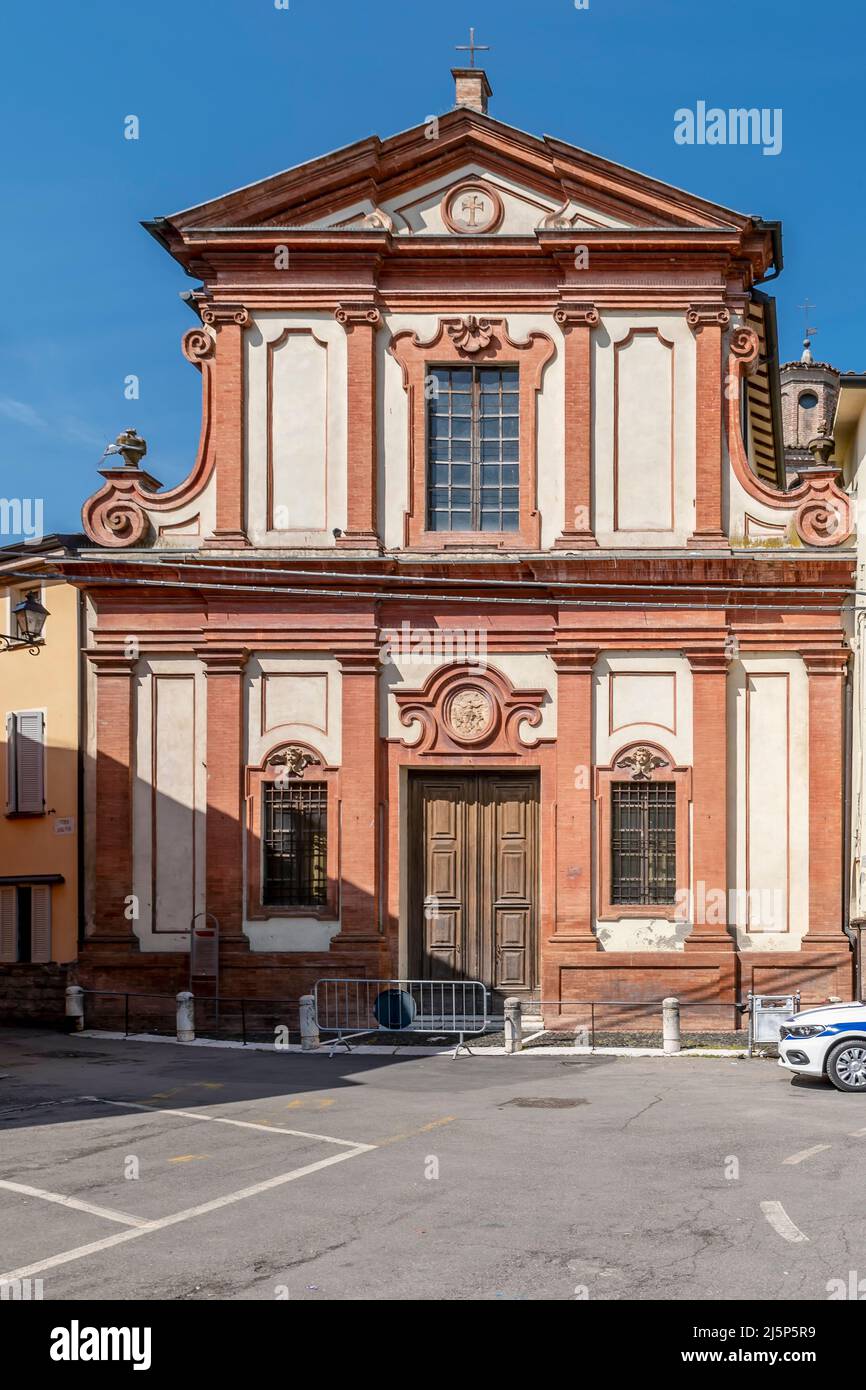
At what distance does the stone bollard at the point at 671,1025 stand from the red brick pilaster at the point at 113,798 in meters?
8.10

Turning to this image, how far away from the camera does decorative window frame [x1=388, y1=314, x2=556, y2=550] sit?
2330 centimetres

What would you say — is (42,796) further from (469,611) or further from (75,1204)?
(75,1204)

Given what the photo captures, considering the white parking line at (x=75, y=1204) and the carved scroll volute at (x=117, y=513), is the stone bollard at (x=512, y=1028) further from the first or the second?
the white parking line at (x=75, y=1204)

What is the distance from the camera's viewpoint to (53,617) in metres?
25.2

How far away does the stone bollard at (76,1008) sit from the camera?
905 inches

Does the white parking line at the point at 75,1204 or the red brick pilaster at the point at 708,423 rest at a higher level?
the red brick pilaster at the point at 708,423

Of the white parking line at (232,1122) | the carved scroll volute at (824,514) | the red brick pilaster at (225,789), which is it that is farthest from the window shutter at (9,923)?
the carved scroll volute at (824,514)

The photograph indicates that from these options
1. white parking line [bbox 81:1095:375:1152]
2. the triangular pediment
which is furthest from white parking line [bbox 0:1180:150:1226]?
the triangular pediment

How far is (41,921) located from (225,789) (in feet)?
14.6

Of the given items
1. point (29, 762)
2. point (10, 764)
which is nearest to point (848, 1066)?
point (29, 762)

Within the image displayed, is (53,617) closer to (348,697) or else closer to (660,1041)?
(348,697)

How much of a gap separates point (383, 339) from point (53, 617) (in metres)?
7.10

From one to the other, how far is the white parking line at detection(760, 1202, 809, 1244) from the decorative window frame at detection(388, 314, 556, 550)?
14008mm
